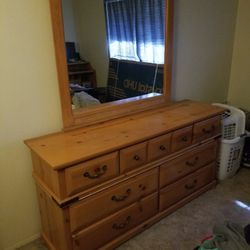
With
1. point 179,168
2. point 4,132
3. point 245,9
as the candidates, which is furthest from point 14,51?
point 245,9

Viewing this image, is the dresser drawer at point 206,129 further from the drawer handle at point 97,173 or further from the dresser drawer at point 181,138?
the drawer handle at point 97,173

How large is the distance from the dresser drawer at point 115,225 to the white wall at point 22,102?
477 millimetres

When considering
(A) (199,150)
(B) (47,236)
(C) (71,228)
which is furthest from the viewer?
(A) (199,150)

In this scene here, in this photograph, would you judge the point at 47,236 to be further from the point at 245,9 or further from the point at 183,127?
the point at 245,9

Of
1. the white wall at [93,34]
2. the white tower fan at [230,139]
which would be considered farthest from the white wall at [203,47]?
the white wall at [93,34]

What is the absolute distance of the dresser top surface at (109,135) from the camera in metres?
1.44

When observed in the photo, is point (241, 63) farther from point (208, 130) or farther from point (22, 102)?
point (22, 102)

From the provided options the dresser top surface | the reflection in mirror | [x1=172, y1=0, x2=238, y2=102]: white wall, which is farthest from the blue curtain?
the dresser top surface

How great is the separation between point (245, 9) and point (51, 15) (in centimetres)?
218

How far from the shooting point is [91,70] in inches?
74.9

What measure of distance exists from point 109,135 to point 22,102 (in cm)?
56

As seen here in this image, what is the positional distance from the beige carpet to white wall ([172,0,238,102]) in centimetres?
96

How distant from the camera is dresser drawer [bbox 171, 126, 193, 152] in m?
1.91

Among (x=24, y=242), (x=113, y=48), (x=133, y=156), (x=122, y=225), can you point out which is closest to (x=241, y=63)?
(x=113, y=48)
